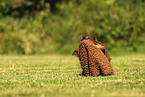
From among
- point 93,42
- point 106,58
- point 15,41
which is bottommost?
point 106,58

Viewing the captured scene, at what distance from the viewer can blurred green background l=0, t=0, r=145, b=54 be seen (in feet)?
66.8

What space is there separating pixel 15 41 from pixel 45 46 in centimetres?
225

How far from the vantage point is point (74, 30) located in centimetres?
2127

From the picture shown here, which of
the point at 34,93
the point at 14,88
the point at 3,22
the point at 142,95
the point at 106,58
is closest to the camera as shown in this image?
the point at 142,95

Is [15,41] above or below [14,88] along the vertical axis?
above

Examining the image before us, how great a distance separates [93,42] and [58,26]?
14309mm

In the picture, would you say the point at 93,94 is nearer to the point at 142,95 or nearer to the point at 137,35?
the point at 142,95

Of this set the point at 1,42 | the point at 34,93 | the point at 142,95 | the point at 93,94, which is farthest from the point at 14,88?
the point at 1,42

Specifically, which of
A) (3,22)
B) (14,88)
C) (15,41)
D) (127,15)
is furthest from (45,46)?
(14,88)

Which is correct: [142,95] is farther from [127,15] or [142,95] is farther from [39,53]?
[127,15]

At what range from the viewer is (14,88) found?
5.91 m

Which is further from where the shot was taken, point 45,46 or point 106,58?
point 45,46

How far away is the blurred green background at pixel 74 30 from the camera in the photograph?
2036cm

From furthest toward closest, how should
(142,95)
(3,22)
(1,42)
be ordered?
(3,22) → (1,42) → (142,95)
